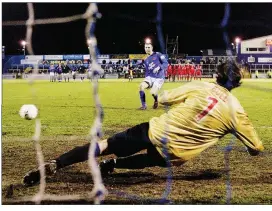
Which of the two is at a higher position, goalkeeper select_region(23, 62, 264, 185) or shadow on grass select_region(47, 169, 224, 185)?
goalkeeper select_region(23, 62, 264, 185)

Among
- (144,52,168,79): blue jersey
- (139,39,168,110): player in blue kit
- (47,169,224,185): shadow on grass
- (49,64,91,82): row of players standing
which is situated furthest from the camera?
(49,64,91,82): row of players standing

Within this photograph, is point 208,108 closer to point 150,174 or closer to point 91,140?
point 150,174

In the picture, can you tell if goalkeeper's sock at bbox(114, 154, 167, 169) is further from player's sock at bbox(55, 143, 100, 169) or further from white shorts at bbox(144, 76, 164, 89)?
white shorts at bbox(144, 76, 164, 89)

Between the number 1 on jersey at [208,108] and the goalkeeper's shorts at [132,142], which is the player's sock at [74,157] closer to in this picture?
the goalkeeper's shorts at [132,142]

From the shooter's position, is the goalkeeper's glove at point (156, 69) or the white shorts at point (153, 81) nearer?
the white shorts at point (153, 81)

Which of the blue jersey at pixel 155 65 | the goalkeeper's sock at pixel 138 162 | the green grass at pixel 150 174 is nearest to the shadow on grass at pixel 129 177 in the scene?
the green grass at pixel 150 174

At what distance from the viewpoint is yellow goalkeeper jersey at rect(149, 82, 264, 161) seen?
2.46 m

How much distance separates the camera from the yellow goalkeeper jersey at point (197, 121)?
8.07 ft

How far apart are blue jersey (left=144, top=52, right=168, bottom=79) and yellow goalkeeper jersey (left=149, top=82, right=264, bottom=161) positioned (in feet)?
7.68

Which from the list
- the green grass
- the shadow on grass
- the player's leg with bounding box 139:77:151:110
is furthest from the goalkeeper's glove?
the shadow on grass

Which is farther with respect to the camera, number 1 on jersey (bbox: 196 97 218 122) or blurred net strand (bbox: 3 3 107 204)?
blurred net strand (bbox: 3 3 107 204)

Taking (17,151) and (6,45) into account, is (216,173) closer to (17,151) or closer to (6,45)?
(17,151)
